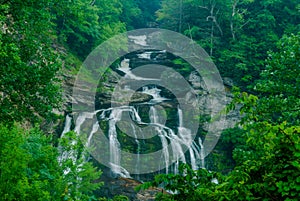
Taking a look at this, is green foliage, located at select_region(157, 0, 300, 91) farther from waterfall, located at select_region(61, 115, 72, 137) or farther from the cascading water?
waterfall, located at select_region(61, 115, 72, 137)

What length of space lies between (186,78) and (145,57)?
6456 millimetres

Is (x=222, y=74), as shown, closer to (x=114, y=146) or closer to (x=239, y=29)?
(x=239, y=29)

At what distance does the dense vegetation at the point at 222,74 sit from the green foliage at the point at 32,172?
22mm

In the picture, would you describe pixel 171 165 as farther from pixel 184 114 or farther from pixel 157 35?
pixel 157 35

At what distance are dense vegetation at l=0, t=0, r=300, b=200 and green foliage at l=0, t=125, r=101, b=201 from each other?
0.07 feet

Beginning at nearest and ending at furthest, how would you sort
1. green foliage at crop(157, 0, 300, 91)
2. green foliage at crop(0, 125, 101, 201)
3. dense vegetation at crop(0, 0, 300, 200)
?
dense vegetation at crop(0, 0, 300, 200) < green foliage at crop(0, 125, 101, 201) < green foliage at crop(157, 0, 300, 91)

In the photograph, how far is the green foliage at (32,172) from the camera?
195 inches

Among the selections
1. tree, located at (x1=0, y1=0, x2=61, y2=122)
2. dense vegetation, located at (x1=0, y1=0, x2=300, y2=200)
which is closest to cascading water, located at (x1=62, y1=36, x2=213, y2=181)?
dense vegetation, located at (x1=0, y1=0, x2=300, y2=200)

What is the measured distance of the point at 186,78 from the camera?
23.0 metres

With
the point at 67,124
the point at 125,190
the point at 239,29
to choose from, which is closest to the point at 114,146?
the point at 67,124

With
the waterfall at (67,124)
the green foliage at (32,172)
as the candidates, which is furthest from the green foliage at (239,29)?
the green foliage at (32,172)

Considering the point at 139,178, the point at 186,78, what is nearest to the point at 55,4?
the point at 139,178

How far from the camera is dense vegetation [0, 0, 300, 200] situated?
2.85 metres

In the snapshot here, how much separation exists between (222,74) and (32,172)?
1793cm
